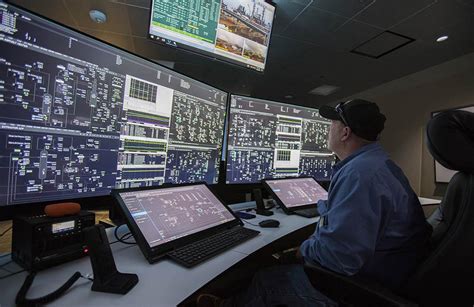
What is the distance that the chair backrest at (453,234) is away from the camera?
0.72 meters

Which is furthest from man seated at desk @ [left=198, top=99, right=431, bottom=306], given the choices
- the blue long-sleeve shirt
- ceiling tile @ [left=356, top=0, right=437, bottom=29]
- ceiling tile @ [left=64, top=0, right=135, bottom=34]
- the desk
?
ceiling tile @ [left=64, top=0, right=135, bottom=34]

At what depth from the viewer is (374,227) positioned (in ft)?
2.72

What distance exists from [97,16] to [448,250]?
13.6 ft

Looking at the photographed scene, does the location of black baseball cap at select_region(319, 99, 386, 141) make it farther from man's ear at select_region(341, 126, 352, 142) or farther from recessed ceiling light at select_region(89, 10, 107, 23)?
recessed ceiling light at select_region(89, 10, 107, 23)

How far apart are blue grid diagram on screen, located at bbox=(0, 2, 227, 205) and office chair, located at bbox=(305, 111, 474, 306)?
0.94 meters

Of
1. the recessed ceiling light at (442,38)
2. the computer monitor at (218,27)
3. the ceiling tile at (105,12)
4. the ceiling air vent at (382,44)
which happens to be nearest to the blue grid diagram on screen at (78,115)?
the computer monitor at (218,27)

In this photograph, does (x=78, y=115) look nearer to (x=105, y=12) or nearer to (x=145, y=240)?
(x=145, y=240)

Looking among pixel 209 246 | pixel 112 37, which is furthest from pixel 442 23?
pixel 112 37

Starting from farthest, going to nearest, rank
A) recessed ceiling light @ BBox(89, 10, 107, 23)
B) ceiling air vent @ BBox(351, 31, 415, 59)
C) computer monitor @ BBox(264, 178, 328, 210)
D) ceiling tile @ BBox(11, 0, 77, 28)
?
1. ceiling air vent @ BBox(351, 31, 415, 59)
2. recessed ceiling light @ BBox(89, 10, 107, 23)
3. ceiling tile @ BBox(11, 0, 77, 28)
4. computer monitor @ BBox(264, 178, 328, 210)

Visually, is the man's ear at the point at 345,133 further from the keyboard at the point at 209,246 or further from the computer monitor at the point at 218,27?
the computer monitor at the point at 218,27

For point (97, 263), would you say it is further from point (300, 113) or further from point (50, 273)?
point (300, 113)

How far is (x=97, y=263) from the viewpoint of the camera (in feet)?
2.04

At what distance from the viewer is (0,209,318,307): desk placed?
568mm

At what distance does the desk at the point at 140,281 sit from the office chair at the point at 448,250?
0.41 m
